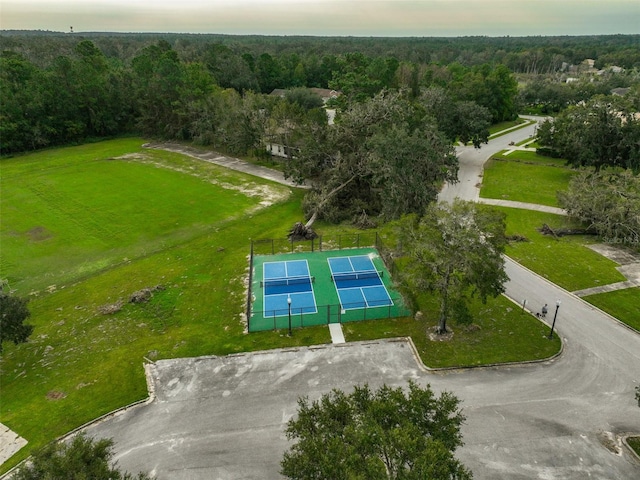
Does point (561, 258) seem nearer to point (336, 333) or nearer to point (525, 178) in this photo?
Result: point (336, 333)

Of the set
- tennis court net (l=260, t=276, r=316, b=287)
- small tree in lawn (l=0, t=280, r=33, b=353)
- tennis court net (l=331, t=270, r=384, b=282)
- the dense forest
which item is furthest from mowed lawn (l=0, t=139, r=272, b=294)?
tennis court net (l=331, t=270, r=384, b=282)

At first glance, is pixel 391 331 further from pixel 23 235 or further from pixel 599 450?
pixel 23 235

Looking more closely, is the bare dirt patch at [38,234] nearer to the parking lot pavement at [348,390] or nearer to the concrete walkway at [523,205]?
the parking lot pavement at [348,390]

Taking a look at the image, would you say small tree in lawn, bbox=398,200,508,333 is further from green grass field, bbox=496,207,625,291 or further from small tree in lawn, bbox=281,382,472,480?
green grass field, bbox=496,207,625,291

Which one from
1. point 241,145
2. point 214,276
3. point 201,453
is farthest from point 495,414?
point 241,145

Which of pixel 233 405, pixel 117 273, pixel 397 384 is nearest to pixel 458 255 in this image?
pixel 397 384

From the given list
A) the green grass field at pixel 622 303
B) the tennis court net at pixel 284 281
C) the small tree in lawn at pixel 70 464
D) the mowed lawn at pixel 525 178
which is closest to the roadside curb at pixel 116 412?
the small tree in lawn at pixel 70 464
